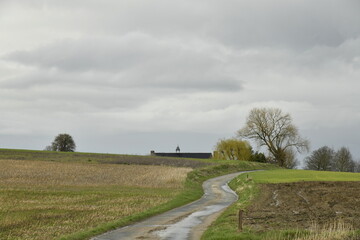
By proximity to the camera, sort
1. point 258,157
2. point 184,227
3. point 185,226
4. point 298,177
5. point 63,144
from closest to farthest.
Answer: point 184,227 < point 185,226 < point 298,177 < point 258,157 < point 63,144

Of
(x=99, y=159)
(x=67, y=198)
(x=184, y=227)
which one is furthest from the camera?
(x=99, y=159)

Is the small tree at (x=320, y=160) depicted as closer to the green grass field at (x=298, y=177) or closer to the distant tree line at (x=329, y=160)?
the distant tree line at (x=329, y=160)

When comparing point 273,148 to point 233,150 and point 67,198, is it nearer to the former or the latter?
point 233,150

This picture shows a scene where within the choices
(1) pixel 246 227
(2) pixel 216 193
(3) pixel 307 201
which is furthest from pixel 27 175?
(1) pixel 246 227

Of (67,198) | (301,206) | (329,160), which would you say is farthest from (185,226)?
(329,160)

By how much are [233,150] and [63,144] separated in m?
60.0

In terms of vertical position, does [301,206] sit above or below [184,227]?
above

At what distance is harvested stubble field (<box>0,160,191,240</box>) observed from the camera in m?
26.3

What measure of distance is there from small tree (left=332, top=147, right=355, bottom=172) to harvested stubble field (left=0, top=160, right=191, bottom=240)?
3618 inches

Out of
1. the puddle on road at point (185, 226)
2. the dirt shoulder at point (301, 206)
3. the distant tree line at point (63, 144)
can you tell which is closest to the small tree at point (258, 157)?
the distant tree line at point (63, 144)

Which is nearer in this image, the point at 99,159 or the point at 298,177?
the point at 298,177

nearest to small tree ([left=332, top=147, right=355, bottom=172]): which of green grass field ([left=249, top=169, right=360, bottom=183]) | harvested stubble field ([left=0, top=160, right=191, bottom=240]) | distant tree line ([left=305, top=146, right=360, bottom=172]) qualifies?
distant tree line ([left=305, top=146, right=360, bottom=172])

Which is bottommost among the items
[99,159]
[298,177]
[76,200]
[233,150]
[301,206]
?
[76,200]

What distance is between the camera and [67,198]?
131ft
